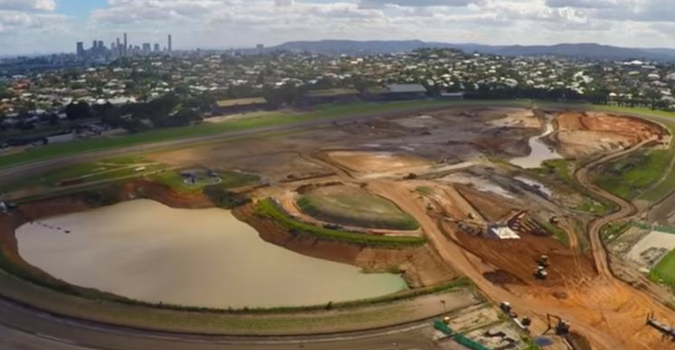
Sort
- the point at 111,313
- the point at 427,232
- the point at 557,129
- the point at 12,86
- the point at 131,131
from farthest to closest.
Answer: the point at 12,86
the point at 557,129
the point at 131,131
the point at 427,232
the point at 111,313

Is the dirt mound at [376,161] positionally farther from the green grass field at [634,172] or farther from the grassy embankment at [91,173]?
the grassy embankment at [91,173]

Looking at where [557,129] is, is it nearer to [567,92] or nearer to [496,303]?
[567,92]

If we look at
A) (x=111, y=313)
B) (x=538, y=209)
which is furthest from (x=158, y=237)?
(x=538, y=209)

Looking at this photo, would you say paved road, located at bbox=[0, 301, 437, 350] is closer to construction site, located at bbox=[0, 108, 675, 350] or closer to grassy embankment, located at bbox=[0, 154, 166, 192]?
construction site, located at bbox=[0, 108, 675, 350]

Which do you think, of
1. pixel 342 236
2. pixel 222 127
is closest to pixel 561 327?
pixel 342 236

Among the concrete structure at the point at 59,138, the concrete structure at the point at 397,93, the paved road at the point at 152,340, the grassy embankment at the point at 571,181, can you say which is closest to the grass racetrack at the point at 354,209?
the paved road at the point at 152,340
